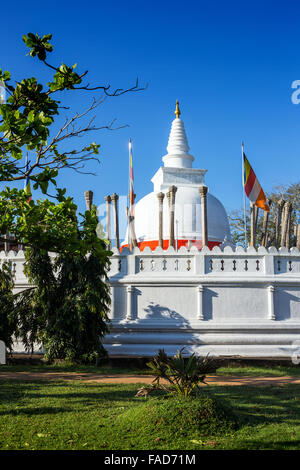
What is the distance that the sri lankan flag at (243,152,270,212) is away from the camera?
20.4 meters

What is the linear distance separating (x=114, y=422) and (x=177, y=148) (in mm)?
27614

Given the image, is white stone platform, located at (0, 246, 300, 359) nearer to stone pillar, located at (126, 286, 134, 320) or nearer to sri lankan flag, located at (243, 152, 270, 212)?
stone pillar, located at (126, 286, 134, 320)

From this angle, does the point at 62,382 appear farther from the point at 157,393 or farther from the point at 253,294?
the point at 253,294

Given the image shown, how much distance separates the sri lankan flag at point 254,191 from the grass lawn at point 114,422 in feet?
38.0

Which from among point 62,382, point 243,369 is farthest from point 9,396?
point 243,369

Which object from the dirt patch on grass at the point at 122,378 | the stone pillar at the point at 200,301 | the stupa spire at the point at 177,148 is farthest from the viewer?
the stupa spire at the point at 177,148

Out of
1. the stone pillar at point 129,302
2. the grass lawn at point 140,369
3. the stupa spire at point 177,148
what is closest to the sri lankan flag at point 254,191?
the stone pillar at point 129,302

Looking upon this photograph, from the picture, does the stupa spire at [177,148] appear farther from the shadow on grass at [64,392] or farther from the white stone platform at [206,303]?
the shadow on grass at [64,392]

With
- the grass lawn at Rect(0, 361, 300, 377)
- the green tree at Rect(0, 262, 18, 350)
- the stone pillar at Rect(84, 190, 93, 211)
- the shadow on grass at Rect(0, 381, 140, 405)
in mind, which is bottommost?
the grass lawn at Rect(0, 361, 300, 377)

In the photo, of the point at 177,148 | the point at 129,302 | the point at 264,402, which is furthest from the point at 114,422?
the point at 177,148

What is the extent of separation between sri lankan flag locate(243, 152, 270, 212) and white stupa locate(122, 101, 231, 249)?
6.20 metres

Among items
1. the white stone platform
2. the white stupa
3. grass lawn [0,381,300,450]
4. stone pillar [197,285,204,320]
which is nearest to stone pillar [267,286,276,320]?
the white stone platform

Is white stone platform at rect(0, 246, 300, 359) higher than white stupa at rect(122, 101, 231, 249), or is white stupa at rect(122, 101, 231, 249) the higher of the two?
white stupa at rect(122, 101, 231, 249)

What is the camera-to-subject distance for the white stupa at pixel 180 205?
92.2ft
